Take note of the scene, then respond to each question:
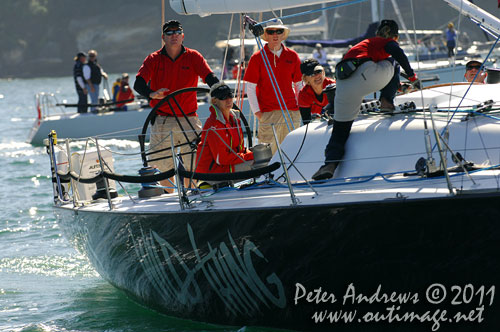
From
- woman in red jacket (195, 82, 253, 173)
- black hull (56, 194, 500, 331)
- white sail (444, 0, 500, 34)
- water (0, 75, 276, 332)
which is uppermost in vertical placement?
white sail (444, 0, 500, 34)

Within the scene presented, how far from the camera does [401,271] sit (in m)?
4.07

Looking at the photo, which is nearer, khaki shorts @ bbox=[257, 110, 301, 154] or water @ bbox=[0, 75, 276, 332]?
water @ bbox=[0, 75, 276, 332]

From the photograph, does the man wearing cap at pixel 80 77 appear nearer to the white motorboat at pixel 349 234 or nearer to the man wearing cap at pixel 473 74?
the man wearing cap at pixel 473 74

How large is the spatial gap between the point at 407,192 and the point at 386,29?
3.77 ft

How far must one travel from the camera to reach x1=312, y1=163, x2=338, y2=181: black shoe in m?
4.75

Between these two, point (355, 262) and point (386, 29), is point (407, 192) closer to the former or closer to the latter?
point (355, 262)

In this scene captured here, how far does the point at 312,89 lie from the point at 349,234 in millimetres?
2224

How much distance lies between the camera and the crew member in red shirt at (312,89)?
5980mm

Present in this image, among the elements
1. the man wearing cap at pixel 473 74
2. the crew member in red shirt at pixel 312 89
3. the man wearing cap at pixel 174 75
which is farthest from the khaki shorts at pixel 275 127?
the man wearing cap at pixel 473 74

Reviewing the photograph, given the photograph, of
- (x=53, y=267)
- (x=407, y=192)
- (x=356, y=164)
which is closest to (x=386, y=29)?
(x=356, y=164)

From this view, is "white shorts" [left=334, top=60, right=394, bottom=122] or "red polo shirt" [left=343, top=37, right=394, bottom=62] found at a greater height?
"red polo shirt" [left=343, top=37, right=394, bottom=62]

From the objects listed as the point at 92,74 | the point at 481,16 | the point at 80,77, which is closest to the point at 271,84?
the point at 481,16

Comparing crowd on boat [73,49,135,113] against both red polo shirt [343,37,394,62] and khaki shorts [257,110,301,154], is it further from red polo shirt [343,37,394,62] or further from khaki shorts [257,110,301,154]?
red polo shirt [343,37,394,62]

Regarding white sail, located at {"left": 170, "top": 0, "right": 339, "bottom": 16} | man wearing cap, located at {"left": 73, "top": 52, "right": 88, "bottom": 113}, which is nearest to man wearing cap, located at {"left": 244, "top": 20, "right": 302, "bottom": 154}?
white sail, located at {"left": 170, "top": 0, "right": 339, "bottom": 16}
